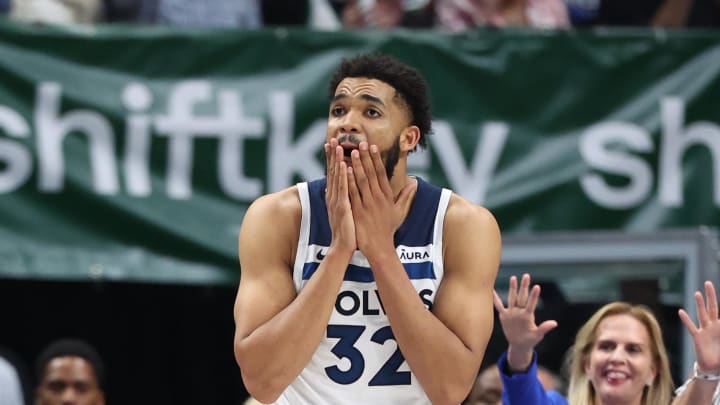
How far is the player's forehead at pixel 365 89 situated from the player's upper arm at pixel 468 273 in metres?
0.40

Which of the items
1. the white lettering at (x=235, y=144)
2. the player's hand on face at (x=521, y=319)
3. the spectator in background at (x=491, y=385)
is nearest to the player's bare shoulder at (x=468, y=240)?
the player's hand on face at (x=521, y=319)

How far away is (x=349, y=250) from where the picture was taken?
4109 mm

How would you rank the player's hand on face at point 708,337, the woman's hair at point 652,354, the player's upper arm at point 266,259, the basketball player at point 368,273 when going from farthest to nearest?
the woman's hair at point 652,354, the player's hand on face at point 708,337, the player's upper arm at point 266,259, the basketball player at point 368,273

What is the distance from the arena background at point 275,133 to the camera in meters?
7.68

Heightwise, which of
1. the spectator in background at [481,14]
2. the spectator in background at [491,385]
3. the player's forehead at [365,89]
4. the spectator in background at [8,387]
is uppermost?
the spectator in background at [481,14]

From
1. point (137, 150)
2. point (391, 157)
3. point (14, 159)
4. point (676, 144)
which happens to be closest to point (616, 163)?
point (676, 144)

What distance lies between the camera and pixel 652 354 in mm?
5387

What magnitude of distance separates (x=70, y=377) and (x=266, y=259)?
3.13 meters

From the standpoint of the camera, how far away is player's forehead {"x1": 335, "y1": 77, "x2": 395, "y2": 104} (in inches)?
168

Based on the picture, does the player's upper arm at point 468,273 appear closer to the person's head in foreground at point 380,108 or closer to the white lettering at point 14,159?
the person's head in foreground at point 380,108

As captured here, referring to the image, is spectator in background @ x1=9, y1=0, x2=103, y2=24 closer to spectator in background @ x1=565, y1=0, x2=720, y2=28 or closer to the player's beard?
spectator in background @ x1=565, y1=0, x2=720, y2=28

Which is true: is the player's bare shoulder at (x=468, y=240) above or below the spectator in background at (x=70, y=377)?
above

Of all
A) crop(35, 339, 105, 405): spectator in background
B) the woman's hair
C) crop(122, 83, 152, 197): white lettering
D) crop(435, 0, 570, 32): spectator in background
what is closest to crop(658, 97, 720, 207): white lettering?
crop(435, 0, 570, 32): spectator in background

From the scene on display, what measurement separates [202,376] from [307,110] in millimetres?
1973
